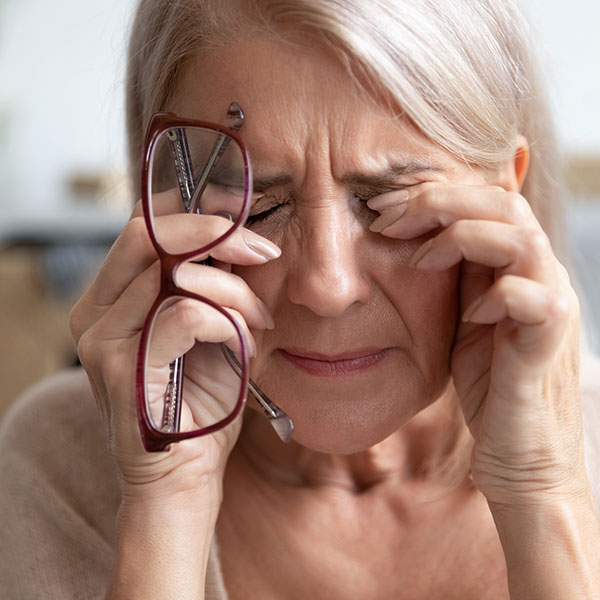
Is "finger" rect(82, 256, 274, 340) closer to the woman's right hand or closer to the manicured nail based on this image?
the woman's right hand

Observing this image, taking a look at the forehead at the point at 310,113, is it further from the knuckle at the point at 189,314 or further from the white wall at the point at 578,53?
the white wall at the point at 578,53

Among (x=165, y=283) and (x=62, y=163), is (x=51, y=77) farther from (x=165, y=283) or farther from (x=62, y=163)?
(x=165, y=283)

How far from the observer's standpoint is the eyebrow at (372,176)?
1045 mm

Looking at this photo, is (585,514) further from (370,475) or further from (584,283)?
(584,283)

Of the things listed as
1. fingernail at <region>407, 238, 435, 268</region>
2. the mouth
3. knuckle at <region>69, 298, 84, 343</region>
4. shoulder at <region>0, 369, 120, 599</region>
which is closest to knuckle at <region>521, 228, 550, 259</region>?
fingernail at <region>407, 238, 435, 268</region>

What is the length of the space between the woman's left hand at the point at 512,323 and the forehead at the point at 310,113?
0.22 feet

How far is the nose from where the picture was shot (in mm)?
1030

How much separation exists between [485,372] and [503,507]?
0.56 feet

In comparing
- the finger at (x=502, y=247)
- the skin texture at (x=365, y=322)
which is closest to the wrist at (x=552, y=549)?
the skin texture at (x=365, y=322)

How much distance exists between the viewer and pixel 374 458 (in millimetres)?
1354

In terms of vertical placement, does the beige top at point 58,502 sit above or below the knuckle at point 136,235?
below

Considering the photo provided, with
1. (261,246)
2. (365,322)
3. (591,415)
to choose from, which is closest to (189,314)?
(261,246)

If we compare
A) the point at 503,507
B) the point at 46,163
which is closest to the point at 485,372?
the point at 503,507

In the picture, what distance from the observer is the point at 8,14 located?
4.76 m
